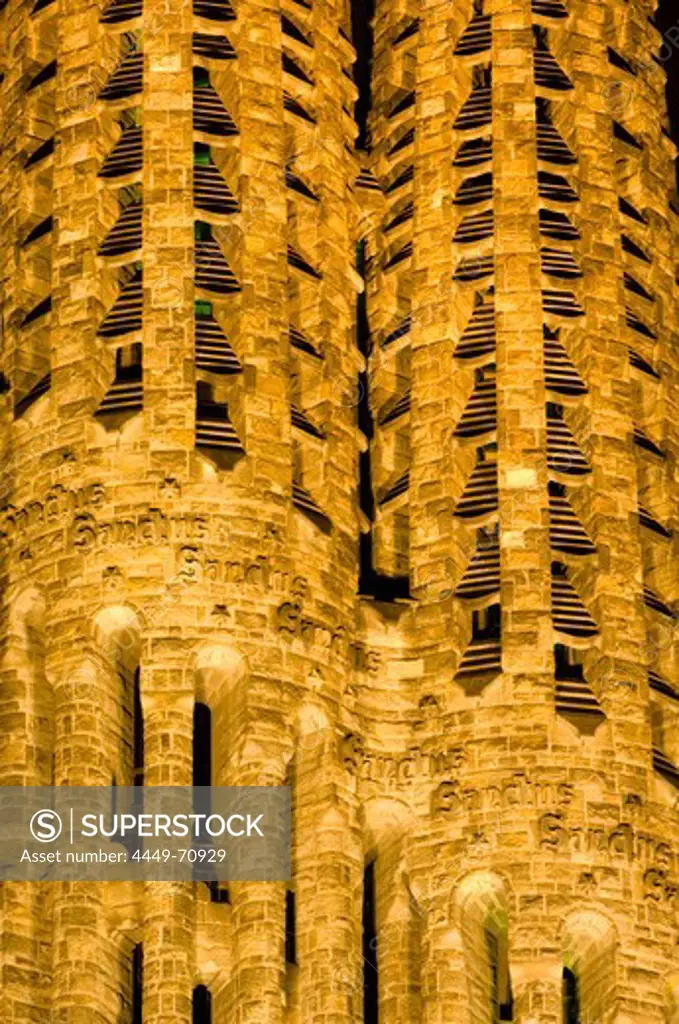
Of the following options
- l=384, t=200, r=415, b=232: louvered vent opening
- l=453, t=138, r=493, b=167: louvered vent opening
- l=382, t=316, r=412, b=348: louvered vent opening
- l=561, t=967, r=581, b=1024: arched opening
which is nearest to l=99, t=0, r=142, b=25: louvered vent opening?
l=384, t=200, r=415, b=232: louvered vent opening

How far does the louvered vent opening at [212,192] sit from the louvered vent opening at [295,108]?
131 cm

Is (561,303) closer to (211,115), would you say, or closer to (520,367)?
(520,367)

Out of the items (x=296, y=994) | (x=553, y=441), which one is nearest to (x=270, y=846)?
(x=296, y=994)

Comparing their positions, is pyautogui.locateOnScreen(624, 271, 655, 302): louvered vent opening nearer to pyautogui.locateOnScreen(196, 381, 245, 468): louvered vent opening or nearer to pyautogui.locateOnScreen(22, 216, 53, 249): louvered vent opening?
pyautogui.locateOnScreen(196, 381, 245, 468): louvered vent opening

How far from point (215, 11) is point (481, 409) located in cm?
568

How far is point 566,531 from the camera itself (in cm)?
7781

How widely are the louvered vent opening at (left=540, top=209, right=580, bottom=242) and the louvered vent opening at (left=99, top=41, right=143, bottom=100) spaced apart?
507cm

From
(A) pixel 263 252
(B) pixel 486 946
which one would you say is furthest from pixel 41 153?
(B) pixel 486 946

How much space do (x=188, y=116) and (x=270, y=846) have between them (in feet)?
30.5

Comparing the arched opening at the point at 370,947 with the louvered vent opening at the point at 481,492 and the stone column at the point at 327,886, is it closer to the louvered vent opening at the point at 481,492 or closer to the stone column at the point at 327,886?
the stone column at the point at 327,886

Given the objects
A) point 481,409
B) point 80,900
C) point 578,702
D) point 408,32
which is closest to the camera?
point 80,900

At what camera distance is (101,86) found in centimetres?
7919

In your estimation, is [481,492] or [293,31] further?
[293,31]

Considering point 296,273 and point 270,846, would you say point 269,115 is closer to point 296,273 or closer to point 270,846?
point 296,273
